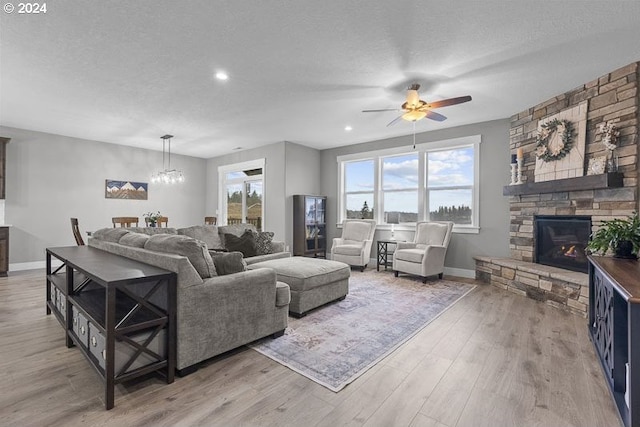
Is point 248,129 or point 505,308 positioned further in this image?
point 248,129

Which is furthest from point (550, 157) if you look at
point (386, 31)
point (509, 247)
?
point (386, 31)

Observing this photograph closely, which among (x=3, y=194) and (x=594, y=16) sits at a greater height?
(x=594, y=16)

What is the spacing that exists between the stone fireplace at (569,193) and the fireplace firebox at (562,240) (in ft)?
0.10

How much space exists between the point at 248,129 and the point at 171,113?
1.33 metres

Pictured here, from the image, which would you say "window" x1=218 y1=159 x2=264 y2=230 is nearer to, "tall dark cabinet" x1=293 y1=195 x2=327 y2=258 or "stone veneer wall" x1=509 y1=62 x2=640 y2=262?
"tall dark cabinet" x1=293 y1=195 x2=327 y2=258

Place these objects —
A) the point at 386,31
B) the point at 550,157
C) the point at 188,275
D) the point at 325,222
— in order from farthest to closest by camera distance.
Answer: the point at 325,222, the point at 550,157, the point at 386,31, the point at 188,275

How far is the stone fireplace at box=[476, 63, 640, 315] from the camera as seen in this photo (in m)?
3.23

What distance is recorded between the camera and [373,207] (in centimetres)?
646

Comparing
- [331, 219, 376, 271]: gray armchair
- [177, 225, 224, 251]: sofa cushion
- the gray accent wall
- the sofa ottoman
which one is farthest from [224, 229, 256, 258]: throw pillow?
the gray accent wall

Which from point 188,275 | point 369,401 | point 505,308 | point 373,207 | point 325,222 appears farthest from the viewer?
point 325,222

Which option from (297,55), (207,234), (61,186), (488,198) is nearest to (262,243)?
(207,234)

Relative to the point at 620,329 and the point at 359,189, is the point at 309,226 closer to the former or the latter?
the point at 359,189

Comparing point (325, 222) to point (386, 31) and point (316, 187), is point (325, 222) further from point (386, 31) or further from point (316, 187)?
point (386, 31)

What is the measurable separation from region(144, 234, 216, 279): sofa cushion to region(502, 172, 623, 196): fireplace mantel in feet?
13.5
